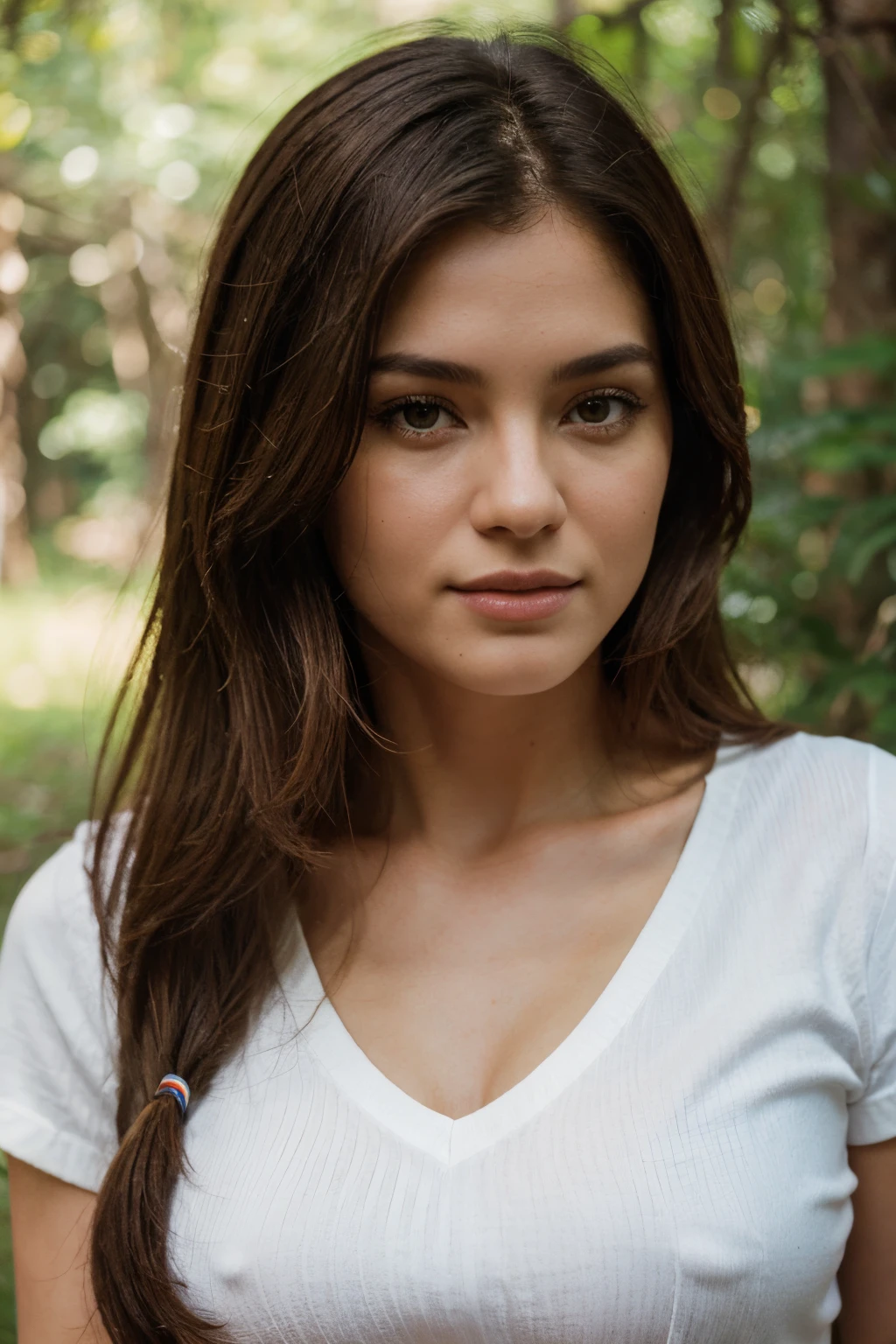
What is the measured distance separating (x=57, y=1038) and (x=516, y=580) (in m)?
0.79

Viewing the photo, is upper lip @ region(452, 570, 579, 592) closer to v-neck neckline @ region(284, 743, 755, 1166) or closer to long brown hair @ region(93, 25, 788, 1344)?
long brown hair @ region(93, 25, 788, 1344)

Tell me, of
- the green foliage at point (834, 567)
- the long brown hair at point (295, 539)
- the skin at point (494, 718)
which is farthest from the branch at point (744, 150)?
the skin at point (494, 718)

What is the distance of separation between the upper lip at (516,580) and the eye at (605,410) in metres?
0.17

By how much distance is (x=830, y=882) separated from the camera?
1.45 metres

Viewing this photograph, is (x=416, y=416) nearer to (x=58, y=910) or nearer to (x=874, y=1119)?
(x=58, y=910)

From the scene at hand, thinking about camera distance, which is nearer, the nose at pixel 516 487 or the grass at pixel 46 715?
the nose at pixel 516 487

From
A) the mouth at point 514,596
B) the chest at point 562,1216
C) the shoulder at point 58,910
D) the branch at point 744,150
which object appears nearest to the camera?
the chest at point 562,1216

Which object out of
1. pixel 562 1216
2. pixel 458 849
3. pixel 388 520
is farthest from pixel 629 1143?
pixel 388 520

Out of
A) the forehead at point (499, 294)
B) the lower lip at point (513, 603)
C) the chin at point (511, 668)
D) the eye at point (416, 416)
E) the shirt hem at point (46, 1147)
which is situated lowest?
the shirt hem at point (46, 1147)

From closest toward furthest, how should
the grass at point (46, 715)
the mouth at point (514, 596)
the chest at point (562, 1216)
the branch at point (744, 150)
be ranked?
the chest at point (562, 1216) → the mouth at point (514, 596) → the branch at point (744, 150) → the grass at point (46, 715)

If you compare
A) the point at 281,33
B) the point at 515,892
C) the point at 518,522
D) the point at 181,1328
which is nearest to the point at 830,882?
the point at 515,892

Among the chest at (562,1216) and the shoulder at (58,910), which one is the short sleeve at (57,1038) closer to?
the shoulder at (58,910)

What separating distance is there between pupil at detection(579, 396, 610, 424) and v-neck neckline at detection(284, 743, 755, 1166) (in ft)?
1.51

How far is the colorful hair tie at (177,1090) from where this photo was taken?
4.92 ft
